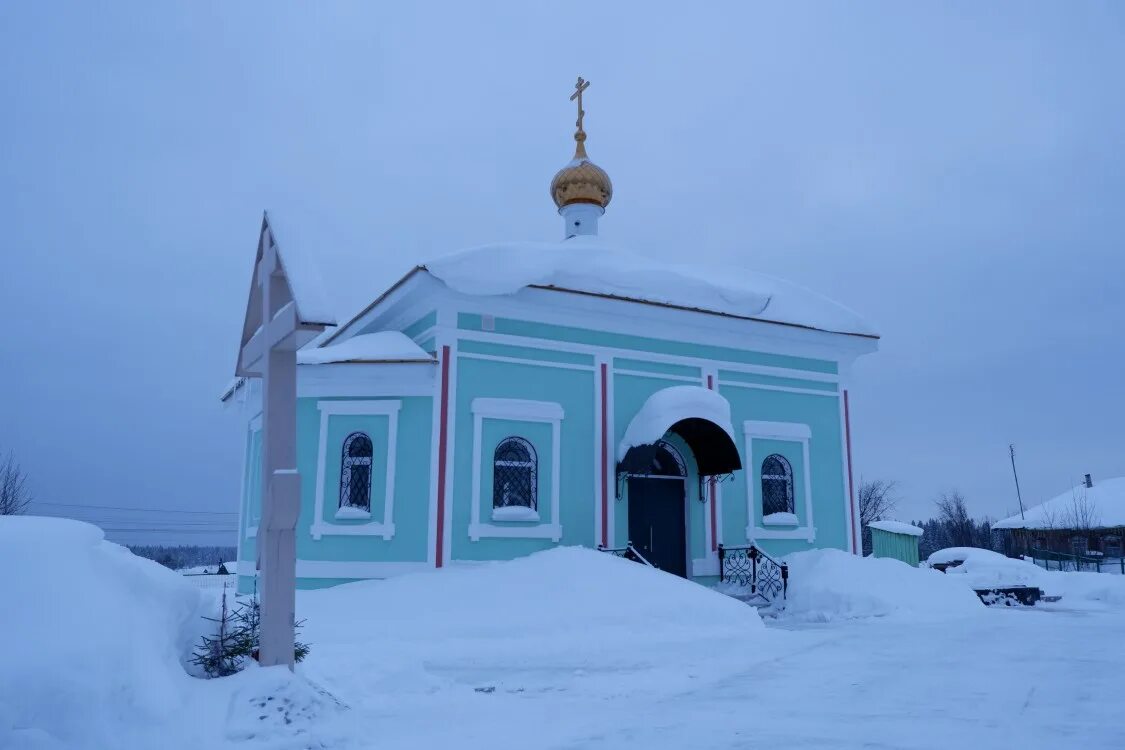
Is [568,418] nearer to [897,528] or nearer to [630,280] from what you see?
[630,280]

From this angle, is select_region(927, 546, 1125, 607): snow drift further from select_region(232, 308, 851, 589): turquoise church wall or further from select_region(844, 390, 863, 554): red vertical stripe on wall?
select_region(232, 308, 851, 589): turquoise church wall

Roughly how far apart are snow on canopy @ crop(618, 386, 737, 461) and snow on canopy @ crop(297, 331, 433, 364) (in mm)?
3297

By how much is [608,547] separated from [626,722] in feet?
24.8

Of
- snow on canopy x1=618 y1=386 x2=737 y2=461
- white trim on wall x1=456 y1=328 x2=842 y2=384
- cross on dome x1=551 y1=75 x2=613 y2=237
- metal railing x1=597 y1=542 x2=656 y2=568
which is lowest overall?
metal railing x1=597 y1=542 x2=656 y2=568

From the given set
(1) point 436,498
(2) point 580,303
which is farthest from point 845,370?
(1) point 436,498

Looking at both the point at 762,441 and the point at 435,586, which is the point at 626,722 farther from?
the point at 762,441

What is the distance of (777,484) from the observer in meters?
14.7

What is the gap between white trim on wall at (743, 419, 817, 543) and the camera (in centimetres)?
1409

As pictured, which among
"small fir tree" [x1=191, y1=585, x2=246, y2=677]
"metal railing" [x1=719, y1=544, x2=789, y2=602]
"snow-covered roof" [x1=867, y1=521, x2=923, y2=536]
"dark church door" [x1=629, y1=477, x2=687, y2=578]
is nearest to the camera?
"small fir tree" [x1=191, y1=585, x2=246, y2=677]

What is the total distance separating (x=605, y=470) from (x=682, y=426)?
137 cm

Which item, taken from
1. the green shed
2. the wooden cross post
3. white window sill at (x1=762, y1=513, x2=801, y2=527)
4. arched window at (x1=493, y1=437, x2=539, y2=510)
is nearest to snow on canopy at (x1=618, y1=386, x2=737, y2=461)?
arched window at (x1=493, y1=437, x2=539, y2=510)

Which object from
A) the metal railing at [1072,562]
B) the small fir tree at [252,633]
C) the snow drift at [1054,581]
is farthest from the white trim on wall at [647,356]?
the metal railing at [1072,562]

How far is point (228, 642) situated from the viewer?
4.85 metres

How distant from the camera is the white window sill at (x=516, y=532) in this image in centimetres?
1178
